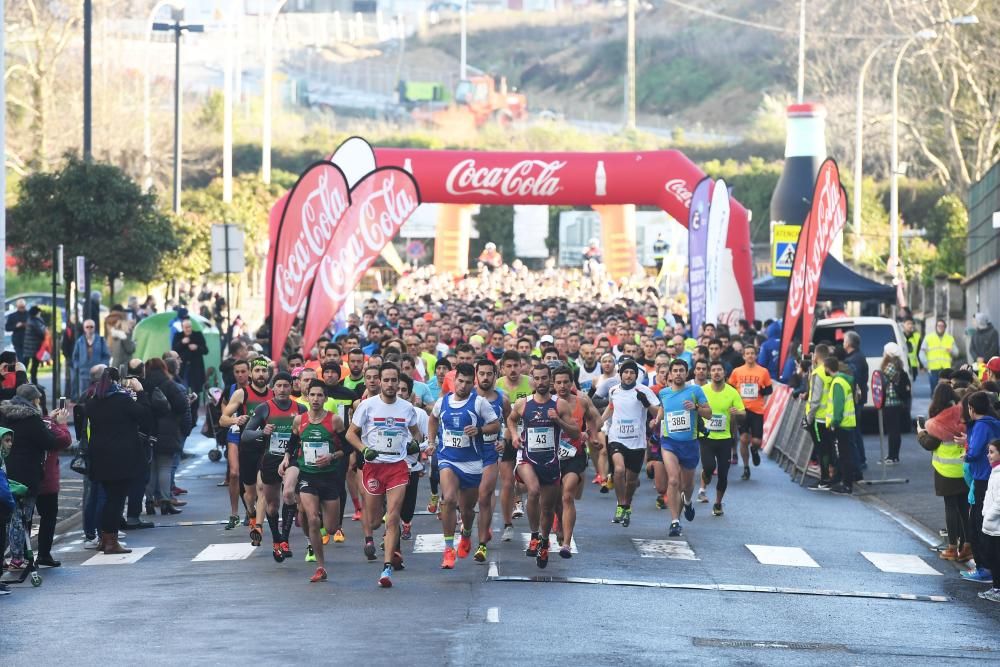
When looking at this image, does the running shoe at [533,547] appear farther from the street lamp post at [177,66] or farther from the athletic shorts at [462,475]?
the street lamp post at [177,66]

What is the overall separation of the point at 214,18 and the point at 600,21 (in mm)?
37719

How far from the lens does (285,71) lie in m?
166

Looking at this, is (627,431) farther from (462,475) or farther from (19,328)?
(19,328)

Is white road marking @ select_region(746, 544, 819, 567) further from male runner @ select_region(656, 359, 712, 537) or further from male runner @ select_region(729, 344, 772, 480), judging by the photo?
male runner @ select_region(729, 344, 772, 480)

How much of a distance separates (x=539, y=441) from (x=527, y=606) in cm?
282

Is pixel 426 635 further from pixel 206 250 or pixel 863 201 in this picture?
pixel 863 201

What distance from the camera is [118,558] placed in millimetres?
16406

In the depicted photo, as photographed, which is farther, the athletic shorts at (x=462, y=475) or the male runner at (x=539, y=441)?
the male runner at (x=539, y=441)

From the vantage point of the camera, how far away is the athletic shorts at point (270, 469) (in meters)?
15.8

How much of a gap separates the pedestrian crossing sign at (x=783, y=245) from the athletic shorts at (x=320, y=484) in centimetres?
2415

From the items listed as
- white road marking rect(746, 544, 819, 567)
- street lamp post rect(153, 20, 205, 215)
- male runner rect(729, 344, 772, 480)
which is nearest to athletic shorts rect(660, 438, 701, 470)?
white road marking rect(746, 544, 819, 567)

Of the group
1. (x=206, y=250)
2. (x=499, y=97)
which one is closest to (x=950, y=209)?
(x=206, y=250)

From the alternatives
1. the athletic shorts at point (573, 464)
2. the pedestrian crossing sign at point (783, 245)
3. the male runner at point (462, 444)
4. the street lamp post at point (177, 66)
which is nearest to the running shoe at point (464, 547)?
the male runner at point (462, 444)

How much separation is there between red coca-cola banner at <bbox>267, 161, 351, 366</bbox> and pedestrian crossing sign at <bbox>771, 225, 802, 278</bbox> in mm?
16517
